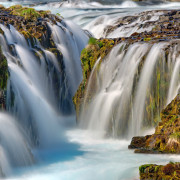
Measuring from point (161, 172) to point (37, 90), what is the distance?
29.0 feet

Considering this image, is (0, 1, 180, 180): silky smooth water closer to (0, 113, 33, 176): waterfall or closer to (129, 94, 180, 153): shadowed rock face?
(0, 113, 33, 176): waterfall

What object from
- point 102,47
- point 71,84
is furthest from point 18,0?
point 102,47

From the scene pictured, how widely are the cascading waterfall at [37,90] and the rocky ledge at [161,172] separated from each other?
11.3ft

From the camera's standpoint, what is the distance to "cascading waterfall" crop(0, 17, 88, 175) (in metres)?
10.5

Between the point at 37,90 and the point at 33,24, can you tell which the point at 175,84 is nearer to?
the point at 37,90

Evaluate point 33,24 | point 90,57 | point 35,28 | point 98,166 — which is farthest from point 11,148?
point 33,24

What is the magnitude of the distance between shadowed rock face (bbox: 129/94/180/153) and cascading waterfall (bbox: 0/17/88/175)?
10.3 feet

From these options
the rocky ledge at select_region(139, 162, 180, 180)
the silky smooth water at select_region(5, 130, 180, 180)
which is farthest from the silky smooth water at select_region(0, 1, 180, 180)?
the rocky ledge at select_region(139, 162, 180, 180)

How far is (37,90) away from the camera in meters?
15.8

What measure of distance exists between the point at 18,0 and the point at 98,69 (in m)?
36.1

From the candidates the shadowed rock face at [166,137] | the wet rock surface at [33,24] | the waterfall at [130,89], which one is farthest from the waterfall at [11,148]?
the wet rock surface at [33,24]

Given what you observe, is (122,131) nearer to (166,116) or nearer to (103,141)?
(103,141)

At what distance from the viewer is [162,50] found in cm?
1298

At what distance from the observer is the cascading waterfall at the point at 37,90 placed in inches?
413
